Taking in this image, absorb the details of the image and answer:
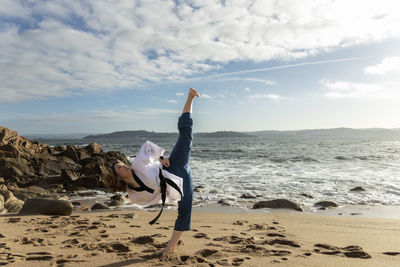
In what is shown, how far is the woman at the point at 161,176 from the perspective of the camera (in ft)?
Result: 10.9

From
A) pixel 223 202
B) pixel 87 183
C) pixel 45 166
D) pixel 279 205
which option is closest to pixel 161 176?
pixel 279 205

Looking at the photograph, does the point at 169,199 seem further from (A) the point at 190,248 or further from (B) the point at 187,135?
(A) the point at 190,248

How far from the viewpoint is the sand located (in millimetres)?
3572

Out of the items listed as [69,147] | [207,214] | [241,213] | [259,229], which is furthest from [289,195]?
[69,147]

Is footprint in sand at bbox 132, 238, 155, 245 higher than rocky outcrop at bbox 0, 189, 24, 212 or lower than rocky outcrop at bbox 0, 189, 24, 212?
higher

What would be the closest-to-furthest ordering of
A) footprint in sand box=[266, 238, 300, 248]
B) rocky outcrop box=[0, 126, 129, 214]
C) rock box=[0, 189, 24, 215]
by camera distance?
footprint in sand box=[266, 238, 300, 248] → rock box=[0, 189, 24, 215] → rocky outcrop box=[0, 126, 129, 214]

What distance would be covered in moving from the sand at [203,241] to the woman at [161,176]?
0.72 meters

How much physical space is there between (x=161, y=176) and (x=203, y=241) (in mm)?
1646

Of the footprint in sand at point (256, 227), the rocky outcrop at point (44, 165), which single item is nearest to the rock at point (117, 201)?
the rocky outcrop at point (44, 165)

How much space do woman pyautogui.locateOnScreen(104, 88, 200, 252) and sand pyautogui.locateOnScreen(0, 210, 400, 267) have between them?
28.5 inches

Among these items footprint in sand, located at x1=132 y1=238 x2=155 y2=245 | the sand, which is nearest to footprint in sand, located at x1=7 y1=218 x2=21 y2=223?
the sand

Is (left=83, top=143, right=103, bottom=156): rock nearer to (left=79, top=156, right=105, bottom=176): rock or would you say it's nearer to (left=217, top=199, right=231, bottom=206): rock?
(left=79, top=156, right=105, bottom=176): rock

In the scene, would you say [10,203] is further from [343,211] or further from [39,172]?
[343,211]

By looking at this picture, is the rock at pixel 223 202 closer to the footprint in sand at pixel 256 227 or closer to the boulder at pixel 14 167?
the footprint in sand at pixel 256 227
